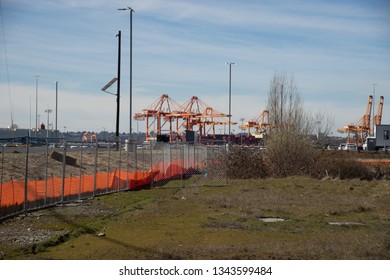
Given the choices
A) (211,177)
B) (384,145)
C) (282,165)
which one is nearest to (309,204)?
(211,177)

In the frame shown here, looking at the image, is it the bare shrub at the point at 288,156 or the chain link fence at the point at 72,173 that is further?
the bare shrub at the point at 288,156

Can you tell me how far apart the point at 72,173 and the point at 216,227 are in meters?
16.0

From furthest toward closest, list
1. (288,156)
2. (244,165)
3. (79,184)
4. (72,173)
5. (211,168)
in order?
1. (288,156)
2. (244,165)
3. (211,168)
4. (72,173)
5. (79,184)

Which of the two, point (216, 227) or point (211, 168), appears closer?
point (216, 227)

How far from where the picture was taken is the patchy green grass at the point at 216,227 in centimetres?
1027

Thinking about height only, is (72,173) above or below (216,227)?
above

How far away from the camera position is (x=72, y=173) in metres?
28.6

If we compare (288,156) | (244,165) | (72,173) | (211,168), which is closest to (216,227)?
(72,173)

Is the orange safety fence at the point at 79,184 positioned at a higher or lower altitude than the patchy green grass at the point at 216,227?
higher

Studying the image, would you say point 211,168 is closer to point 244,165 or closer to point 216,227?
point 244,165

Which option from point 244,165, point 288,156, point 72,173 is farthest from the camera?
point 288,156

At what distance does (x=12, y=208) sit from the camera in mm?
15148

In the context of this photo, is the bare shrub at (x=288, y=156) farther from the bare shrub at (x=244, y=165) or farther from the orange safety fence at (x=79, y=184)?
the orange safety fence at (x=79, y=184)

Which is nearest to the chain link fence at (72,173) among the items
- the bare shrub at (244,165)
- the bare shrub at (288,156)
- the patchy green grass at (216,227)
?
the patchy green grass at (216,227)
